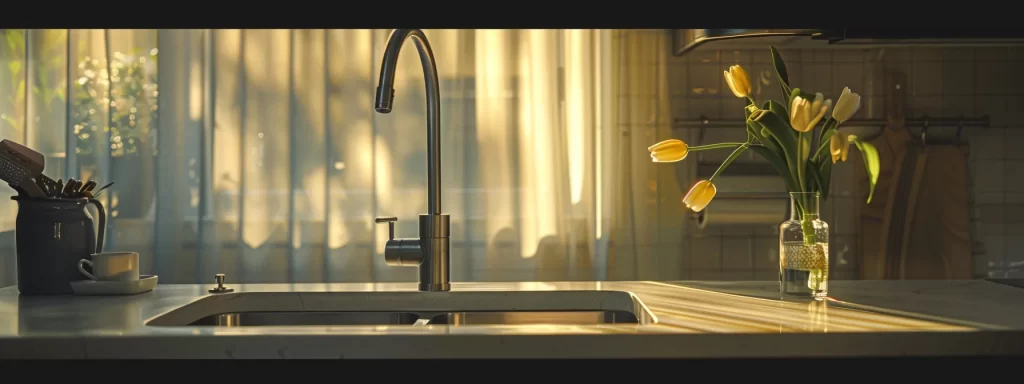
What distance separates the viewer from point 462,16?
1.14 m

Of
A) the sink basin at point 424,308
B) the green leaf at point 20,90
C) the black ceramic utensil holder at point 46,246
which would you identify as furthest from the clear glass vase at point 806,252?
the green leaf at point 20,90

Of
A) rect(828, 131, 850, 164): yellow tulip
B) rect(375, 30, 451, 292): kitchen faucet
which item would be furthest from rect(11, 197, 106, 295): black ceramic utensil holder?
rect(828, 131, 850, 164): yellow tulip

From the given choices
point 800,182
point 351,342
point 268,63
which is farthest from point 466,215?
point 351,342

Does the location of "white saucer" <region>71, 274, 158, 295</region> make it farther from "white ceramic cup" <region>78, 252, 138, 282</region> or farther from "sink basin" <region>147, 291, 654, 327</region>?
"sink basin" <region>147, 291, 654, 327</region>

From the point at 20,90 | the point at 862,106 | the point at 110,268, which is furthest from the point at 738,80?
the point at 20,90

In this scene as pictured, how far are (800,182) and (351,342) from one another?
2.53ft

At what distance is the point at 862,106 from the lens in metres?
2.51

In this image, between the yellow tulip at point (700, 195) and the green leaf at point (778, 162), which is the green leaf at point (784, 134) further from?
the yellow tulip at point (700, 195)

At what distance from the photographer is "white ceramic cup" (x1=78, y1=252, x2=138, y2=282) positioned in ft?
4.34

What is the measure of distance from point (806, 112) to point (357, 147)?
161 centimetres

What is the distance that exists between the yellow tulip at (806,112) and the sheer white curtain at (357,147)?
50.6 inches

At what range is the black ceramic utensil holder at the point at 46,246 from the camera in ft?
4.39

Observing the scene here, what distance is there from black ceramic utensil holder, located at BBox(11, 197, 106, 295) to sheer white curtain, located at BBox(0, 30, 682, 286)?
1.17 meters

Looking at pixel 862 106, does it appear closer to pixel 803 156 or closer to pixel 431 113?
pixel 803 156
